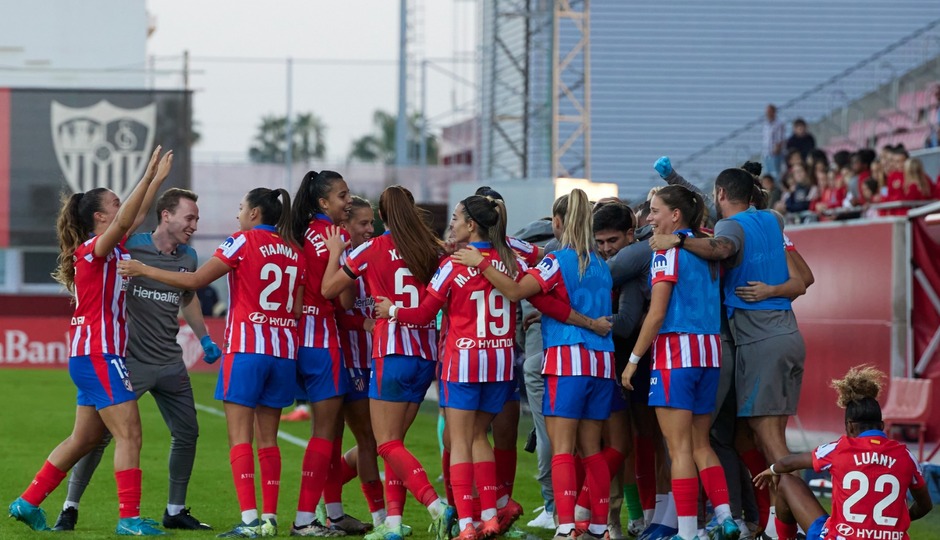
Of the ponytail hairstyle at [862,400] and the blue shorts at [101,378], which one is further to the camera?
the blue shorts at [101,378]

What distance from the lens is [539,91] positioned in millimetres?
32188

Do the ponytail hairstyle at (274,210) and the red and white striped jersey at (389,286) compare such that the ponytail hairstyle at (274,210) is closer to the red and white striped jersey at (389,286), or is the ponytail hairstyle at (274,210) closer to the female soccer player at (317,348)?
the female soccer player at (317,348)

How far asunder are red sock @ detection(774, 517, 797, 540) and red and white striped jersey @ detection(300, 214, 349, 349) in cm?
268

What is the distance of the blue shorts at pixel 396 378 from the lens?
7387 mm

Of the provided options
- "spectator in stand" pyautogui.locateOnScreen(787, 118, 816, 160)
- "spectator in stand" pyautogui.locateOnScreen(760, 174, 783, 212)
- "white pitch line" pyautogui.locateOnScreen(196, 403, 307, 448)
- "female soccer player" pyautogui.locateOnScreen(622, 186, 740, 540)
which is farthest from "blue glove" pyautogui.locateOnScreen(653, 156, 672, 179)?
"spectator in stand" pyautogui.locateOnScreen(787, 118, 816, 160)

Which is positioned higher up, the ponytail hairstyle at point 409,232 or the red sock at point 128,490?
the ponytail hairstyle at point 409,232

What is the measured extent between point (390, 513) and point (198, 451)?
6.23 metres

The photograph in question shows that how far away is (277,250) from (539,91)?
2519 cm

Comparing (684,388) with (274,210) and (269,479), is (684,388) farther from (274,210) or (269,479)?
(274,210)

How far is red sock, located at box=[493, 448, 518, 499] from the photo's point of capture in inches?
316

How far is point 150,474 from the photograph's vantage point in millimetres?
11234

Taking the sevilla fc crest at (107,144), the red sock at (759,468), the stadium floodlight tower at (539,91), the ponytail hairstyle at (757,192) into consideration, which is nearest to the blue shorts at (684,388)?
the red sock at (759,468)

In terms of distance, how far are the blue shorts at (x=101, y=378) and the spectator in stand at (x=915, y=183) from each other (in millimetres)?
9718

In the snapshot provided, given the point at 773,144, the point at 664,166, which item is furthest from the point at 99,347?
the point at 773,144
